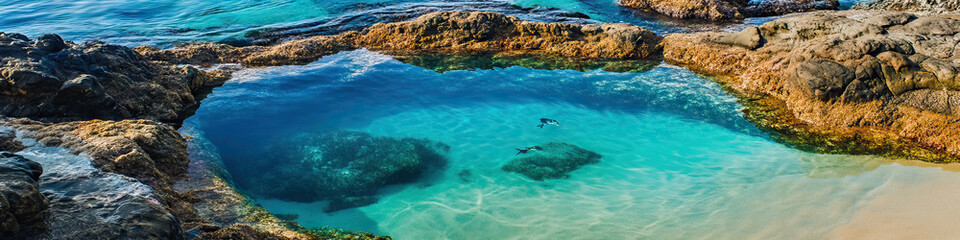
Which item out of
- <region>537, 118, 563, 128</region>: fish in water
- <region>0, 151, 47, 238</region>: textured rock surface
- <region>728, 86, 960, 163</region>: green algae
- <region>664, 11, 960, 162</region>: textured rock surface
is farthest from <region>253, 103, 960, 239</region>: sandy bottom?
<region>0, 151, 47, 238</region>: textured rock surface

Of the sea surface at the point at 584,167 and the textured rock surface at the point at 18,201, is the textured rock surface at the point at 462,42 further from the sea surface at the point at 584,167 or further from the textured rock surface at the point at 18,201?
the textured rock surface at the point at 18,201

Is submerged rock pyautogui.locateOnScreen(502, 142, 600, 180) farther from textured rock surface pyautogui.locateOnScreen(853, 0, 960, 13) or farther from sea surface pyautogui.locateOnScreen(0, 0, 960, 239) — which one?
textured rock surface pyautogui.locateOnScreen(853, 0, 960, 13)

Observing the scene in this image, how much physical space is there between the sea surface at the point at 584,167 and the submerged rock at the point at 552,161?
14cm

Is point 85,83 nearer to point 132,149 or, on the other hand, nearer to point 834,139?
point 132,149

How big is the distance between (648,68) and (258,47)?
803 centimetres

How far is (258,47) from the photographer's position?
36.0ft

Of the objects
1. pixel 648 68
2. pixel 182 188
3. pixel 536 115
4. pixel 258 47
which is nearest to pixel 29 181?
pixel 182 188

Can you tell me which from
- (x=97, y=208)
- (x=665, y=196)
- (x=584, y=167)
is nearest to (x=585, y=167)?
(x=584, y=167)

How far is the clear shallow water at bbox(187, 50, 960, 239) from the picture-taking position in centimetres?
507

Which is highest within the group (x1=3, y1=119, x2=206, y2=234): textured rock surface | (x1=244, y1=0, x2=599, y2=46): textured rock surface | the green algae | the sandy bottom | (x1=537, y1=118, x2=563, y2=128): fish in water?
(x1=244, y1=0, x2=599, y2=46): textured rock surface

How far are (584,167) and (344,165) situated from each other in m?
3.00

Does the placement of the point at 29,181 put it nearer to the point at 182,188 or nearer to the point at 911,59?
the point at 182,188

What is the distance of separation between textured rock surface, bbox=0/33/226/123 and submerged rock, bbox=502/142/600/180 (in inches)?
192

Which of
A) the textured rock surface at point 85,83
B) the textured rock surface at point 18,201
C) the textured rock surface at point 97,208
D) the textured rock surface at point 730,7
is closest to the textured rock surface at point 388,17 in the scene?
the textured rock surface at point 730,7
